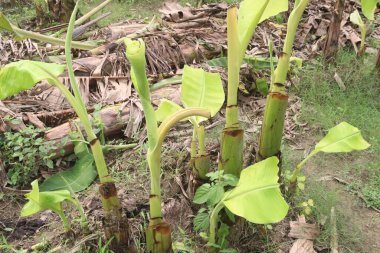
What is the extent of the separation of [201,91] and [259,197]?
60 centimetres

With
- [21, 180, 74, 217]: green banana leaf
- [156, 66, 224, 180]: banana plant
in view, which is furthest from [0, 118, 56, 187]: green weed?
[156, 66, 224, 180]: banana plant

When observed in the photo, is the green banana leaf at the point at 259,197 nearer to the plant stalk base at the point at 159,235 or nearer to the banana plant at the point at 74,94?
the plant stalk base at the point at 159,235

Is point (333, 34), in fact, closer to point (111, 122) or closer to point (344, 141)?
point (344, 141)

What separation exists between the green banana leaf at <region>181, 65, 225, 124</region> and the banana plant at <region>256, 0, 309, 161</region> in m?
0.23

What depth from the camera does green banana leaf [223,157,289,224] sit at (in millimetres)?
1590

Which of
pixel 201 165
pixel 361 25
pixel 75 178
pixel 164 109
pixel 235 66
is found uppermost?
pixel 235 66

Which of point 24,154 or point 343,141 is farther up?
point 343,141

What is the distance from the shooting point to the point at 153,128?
148 cm

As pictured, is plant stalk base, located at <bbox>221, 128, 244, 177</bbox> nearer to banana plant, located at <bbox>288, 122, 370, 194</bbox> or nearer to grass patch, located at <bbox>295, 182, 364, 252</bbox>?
banana plant, located at <bbox>288, 122, 370, 194</bbox>

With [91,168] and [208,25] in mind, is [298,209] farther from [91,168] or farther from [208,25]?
[208,25]

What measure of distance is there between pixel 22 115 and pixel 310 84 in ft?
7.49

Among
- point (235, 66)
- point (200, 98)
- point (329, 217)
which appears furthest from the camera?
point (329, 217)

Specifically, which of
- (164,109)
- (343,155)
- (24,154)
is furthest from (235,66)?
(343,155)

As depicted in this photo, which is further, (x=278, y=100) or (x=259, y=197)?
(x=278, y=100)
